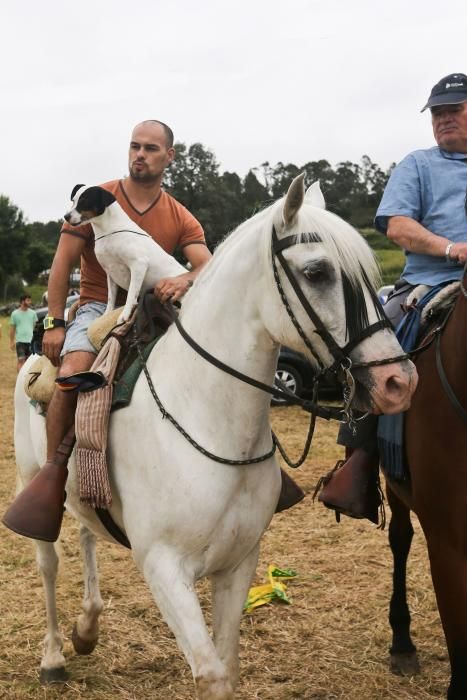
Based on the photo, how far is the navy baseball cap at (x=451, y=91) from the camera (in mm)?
3707

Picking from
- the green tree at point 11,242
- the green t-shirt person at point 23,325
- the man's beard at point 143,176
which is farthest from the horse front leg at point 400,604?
the green tree at point 11,242

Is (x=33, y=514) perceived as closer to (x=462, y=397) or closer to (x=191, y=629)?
(x=191, y=629)

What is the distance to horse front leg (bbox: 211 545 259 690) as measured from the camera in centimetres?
319

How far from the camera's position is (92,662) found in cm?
440

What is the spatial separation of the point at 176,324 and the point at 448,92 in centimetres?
184

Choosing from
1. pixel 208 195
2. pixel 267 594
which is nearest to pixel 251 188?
pixel 208 195

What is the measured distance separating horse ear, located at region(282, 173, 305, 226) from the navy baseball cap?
1524 millimetres

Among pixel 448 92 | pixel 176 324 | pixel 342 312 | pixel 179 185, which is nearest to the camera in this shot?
pixel 342 312

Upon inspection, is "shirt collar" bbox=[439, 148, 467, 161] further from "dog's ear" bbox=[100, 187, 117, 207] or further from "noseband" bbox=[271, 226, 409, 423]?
"dog's ear" bbox=[100, 187, 117, 207]

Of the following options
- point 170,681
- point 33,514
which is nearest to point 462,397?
point 33,514

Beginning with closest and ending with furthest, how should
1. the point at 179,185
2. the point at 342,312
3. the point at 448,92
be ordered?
the point at 342,312 → the point at 448,92 → the point at 179,185

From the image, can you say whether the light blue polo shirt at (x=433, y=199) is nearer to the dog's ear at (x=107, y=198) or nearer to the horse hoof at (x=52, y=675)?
the dog's ear at (x=107, y=198)

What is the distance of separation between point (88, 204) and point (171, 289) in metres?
0.65

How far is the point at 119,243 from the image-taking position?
12.1 feet
